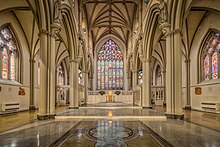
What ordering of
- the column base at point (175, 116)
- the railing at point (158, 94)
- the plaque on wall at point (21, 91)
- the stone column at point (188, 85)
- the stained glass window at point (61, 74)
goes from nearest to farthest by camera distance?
the column base at point (175, 116), the plaque on wall at point (21, 91), the stone column at point (188, 85), the railing at point (158, 94), the stained glass window at point (61, 74)

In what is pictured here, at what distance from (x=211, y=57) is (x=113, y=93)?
48.6ft

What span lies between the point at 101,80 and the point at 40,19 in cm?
2313

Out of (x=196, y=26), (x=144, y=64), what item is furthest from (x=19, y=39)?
(x=196, y=26)

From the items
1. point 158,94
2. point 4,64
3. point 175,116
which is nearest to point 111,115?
point 175,116

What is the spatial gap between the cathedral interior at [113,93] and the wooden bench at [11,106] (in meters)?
0.08

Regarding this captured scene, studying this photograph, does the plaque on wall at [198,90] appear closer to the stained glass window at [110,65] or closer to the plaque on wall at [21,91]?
the plaque on wall at [21,91]

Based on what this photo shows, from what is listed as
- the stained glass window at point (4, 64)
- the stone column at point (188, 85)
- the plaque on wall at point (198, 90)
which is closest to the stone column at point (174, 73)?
the plaque on wall at point (198, 90)

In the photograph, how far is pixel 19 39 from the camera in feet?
39.7

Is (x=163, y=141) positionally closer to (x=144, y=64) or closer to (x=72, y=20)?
(x=144, y=64)

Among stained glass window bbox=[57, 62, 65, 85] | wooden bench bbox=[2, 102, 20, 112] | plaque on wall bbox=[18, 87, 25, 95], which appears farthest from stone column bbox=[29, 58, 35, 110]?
stained glass window bbox=[57, 62, 65, 85]

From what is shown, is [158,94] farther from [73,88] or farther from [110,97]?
[73,88]

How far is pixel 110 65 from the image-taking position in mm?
30516

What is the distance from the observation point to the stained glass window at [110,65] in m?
30.0

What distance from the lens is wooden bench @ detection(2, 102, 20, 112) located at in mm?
9727
